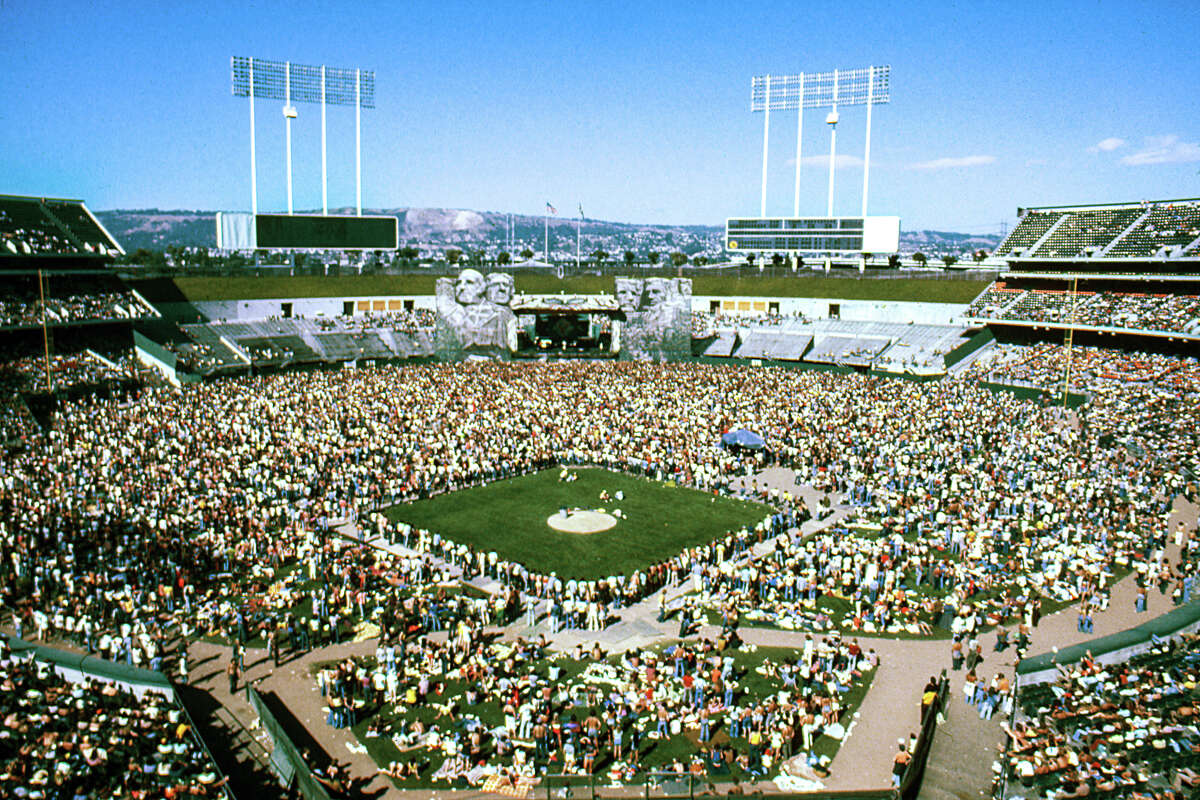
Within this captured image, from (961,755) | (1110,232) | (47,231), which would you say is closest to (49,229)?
(47,231)

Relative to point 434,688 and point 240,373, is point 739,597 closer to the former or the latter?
point 434,688

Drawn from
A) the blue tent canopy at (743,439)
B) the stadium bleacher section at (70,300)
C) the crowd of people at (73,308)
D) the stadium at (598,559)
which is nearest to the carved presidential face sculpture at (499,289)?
the stadium at (598,559)

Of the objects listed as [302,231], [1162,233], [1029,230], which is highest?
[1029,230]

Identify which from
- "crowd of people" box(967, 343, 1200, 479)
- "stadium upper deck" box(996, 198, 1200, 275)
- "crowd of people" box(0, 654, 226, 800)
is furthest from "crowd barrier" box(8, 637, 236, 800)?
"stadium upper deck" box(996, 198, 1200, 275)

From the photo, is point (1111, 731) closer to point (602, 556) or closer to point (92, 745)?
point (602, 556)

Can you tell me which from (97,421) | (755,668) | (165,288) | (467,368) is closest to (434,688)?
(755,668)
